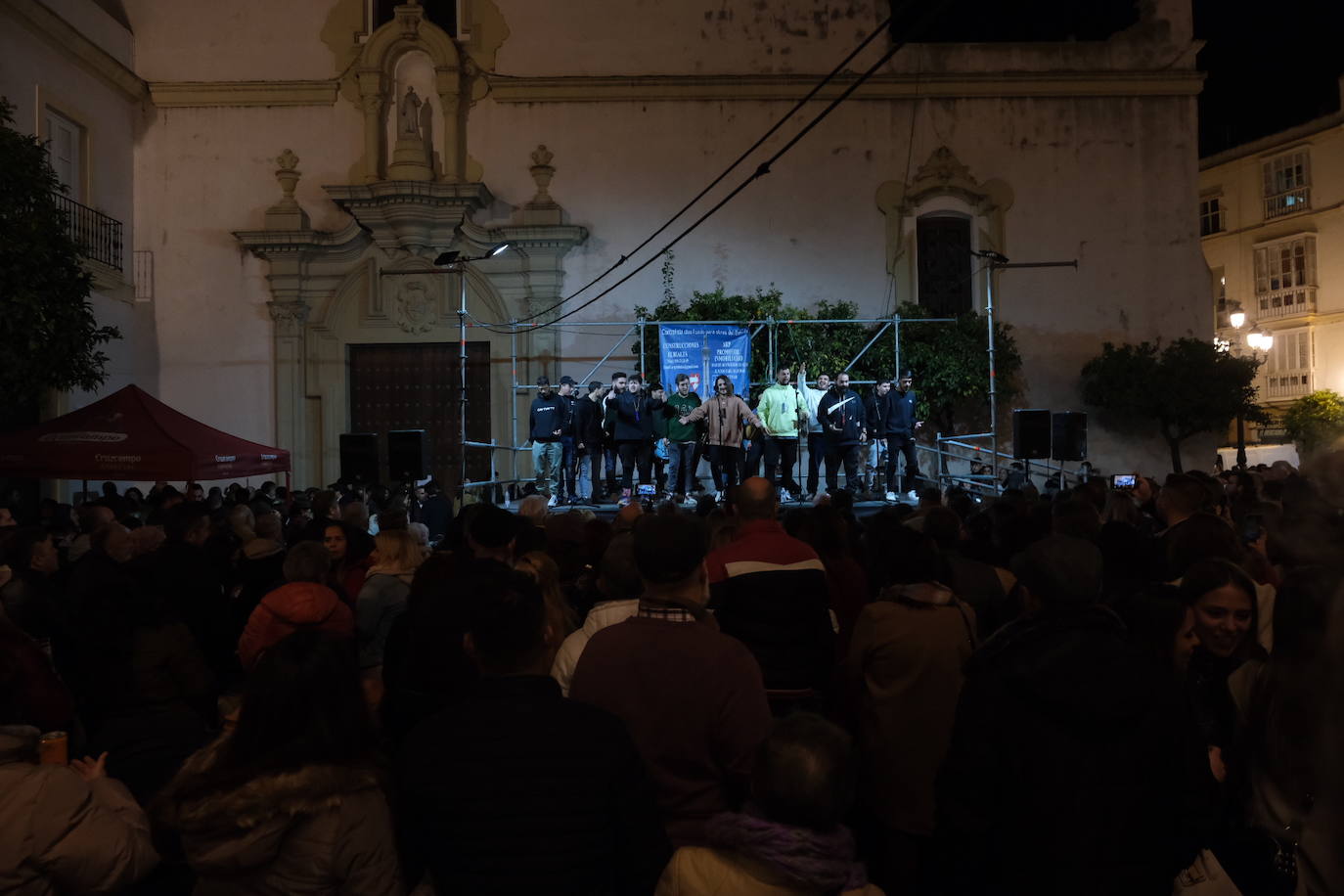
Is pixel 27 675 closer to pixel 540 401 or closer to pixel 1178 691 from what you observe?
pixel 1178 691

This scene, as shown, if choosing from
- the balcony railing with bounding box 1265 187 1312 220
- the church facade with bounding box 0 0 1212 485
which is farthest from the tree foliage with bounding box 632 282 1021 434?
the balcony railing with bounding box 1265 187 1312 220

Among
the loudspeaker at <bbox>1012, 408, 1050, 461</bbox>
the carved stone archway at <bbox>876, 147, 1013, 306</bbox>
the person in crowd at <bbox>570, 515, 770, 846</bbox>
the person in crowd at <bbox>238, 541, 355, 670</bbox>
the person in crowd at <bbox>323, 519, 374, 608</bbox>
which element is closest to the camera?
the person in crowd at <bbox>570, 515, 770, 846</bbox>

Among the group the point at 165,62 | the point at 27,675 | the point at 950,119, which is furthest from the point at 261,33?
the point at 27,675

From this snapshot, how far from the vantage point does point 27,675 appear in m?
3.70

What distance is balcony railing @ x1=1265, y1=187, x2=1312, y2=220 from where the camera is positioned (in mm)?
31609

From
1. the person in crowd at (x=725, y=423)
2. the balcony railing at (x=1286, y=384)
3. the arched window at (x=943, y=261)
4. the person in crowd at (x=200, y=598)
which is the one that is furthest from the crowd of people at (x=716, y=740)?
the balcony railing at (x=1286, y=384)

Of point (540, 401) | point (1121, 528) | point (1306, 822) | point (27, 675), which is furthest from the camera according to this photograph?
point (540, 401)

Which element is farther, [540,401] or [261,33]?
[261,33]

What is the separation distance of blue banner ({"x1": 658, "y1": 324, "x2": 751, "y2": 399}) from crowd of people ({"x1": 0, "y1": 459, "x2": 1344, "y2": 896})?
46.4ft

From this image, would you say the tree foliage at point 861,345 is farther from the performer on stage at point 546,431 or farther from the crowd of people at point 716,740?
the crowd of people at point 716,740

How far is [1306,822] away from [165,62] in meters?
22.8

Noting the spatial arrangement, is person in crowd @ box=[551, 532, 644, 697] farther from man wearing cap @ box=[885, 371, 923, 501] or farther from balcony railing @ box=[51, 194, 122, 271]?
balcony railing @ box=[51, 194, 122, 271]

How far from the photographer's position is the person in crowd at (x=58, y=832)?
2508 mm

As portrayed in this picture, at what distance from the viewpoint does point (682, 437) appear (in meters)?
15.6
